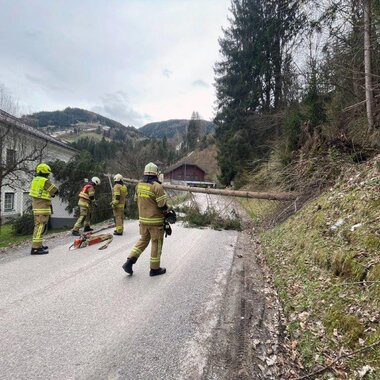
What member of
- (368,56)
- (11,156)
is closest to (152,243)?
(368,56)

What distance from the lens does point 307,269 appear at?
486cm

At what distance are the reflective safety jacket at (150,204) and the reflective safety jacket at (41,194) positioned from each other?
3.16m

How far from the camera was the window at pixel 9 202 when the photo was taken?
28322 mm

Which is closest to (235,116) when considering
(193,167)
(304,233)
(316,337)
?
(304,233)

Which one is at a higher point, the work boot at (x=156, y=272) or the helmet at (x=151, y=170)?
the helmet at (x=151, y=170)

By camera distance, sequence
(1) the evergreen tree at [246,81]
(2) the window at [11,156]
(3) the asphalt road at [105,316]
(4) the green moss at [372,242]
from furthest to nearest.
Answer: (1) the evergreen tree at [246,81], (2) the window at [11,156], (4) the green moss at [372,242], (3) the asphalt road at [105,316]

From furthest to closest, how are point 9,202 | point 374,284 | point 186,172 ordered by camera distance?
point 186,172
point 9,202
point 374,284

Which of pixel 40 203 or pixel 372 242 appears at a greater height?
pixel 40 203

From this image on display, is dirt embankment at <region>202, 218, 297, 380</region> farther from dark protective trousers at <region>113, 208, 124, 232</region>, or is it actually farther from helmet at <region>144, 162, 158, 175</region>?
dark protective trousers at <region>113, 208, 124, 232</region>

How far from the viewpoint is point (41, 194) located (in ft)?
23.9

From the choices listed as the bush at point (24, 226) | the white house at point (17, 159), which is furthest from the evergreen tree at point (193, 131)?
the bush at point (24, 226)

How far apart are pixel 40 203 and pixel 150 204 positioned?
3.53 metres

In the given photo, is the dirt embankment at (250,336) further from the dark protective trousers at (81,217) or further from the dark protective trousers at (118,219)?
the dark protective trousers at (81,217)

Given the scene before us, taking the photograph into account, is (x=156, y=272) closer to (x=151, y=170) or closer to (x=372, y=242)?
(x=151, y=170)
